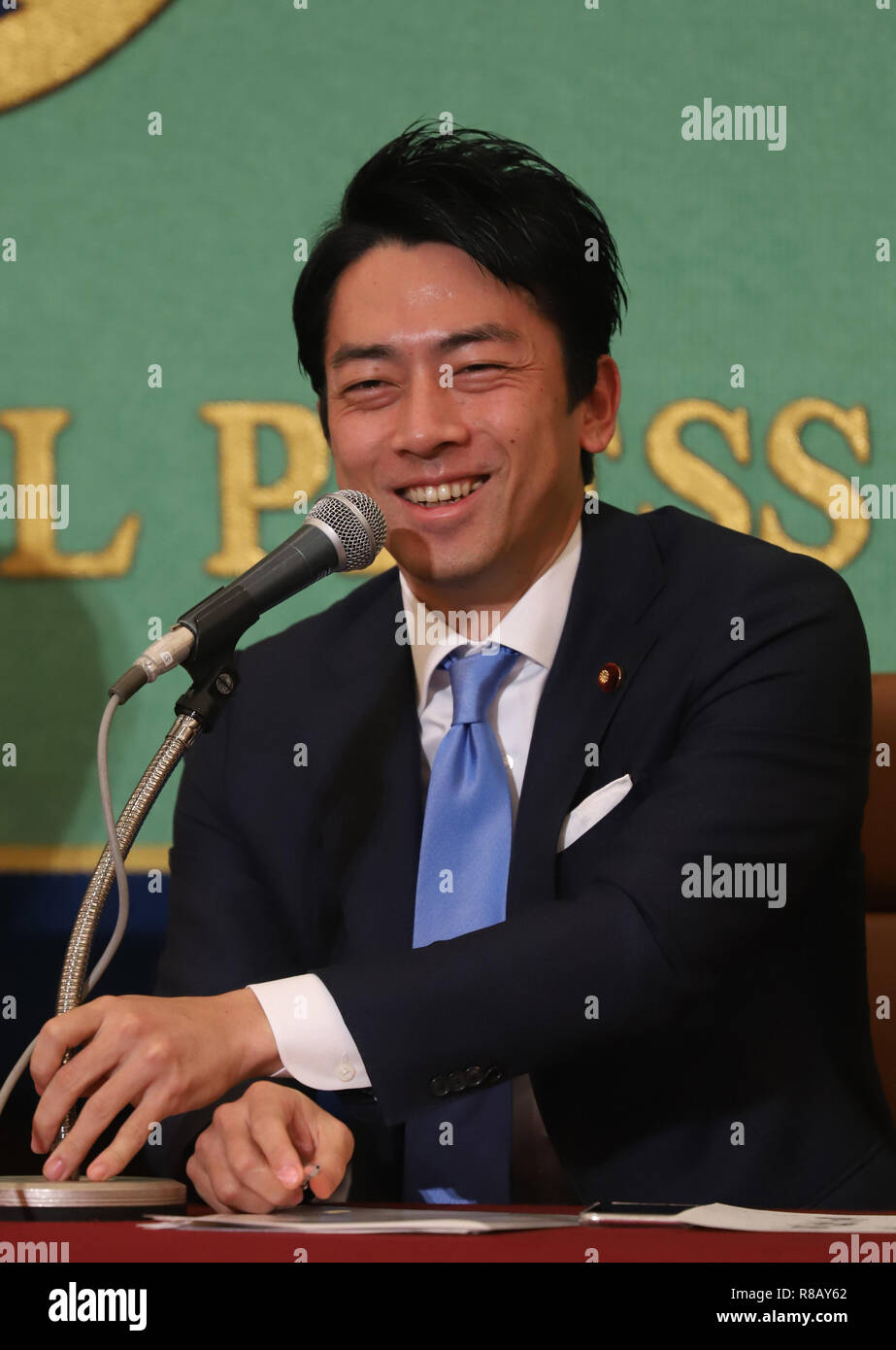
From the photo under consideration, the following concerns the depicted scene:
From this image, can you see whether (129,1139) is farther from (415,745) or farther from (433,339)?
(433,339)

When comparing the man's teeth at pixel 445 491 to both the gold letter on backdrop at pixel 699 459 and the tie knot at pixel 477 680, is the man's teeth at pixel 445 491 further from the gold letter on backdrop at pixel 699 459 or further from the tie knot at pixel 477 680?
the gold letter on backdrop at pixel 699 459

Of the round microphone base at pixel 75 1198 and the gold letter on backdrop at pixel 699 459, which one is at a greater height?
the gold letter on backdrop at pixel 699 459

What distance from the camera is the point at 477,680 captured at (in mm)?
1516

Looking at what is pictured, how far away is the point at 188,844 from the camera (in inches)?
63.5

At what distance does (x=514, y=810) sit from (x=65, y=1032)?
0.60 metres

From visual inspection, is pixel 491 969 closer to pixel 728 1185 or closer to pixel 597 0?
pixel 728 1185

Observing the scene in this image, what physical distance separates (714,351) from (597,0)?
57cm

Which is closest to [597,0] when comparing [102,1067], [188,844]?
[188,844]

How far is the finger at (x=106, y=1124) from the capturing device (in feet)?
3.20

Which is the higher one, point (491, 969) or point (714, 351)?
point (714, 351)

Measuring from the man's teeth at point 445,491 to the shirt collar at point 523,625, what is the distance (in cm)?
13

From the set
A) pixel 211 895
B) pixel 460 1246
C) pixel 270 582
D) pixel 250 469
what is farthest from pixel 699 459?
pixel 460 1246

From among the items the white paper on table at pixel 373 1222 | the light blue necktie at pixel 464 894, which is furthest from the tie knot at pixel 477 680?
the white paper on table at pixel 373 1222

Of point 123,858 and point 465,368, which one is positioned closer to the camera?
point 123,858
